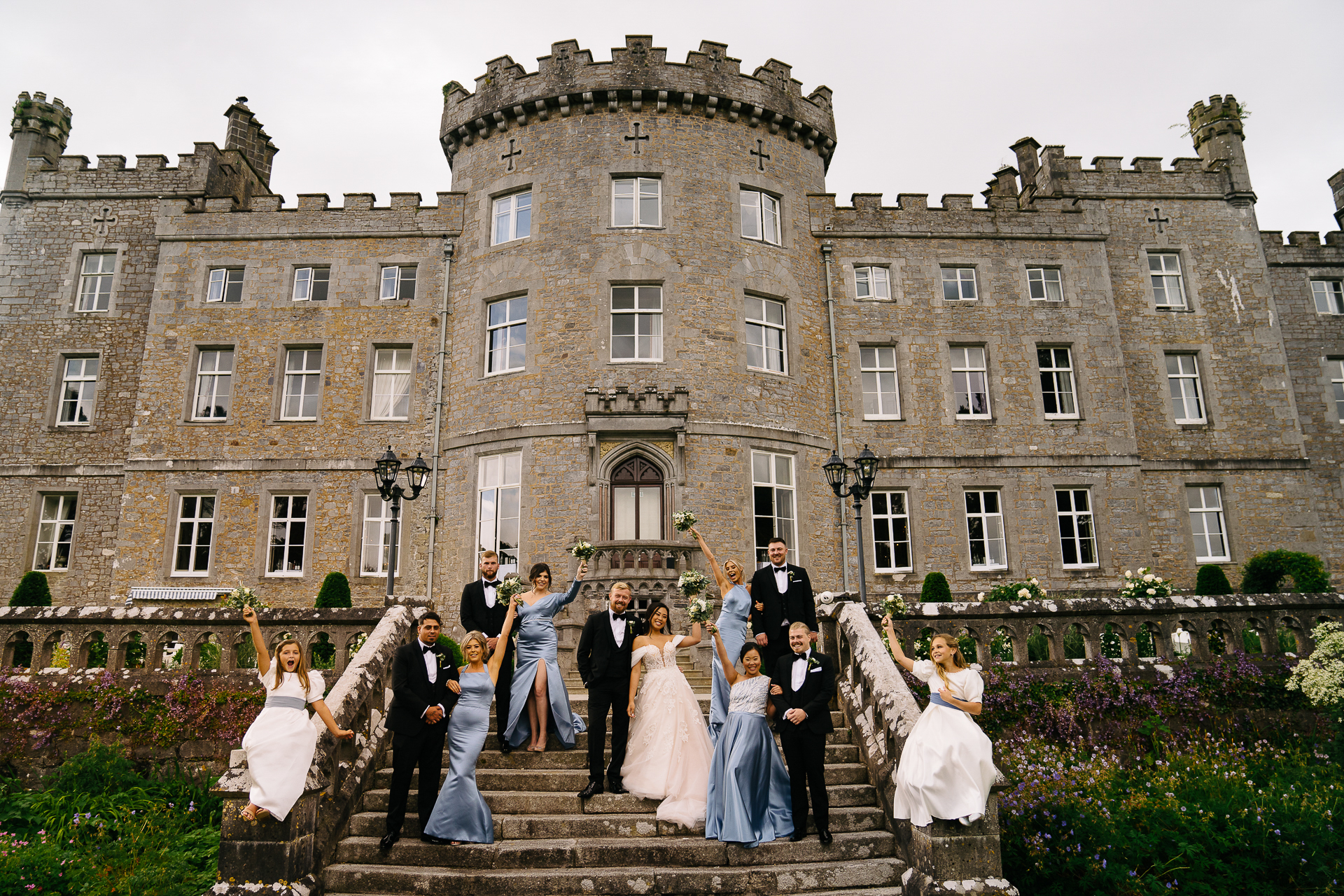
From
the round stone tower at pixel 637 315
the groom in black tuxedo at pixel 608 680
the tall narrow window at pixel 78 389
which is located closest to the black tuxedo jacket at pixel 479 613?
the groom in black tuxedo at pixel 608 680

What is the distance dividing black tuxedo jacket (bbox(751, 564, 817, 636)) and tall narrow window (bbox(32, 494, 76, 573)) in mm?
17864

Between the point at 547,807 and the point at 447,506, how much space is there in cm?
1083

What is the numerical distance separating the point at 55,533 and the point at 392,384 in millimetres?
8659

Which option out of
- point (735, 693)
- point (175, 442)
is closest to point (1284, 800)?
point (735, 693)

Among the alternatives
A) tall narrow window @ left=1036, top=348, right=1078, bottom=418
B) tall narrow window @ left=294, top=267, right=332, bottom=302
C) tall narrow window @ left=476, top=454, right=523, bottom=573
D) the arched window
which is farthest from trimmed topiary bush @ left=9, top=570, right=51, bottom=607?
tall narrow window @ left=1036, top=348, right=1078, bottom=418

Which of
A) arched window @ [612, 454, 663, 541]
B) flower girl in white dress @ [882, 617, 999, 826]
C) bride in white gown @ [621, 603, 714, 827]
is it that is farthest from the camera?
arched window @ [612, 454, 663, 541]

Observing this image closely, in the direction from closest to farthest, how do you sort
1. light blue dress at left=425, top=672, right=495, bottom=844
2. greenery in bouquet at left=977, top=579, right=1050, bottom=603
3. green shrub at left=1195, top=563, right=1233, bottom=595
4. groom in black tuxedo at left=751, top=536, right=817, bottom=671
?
light blue dress at left=425, top=672, right=495, bottom=844
groom in black tuxedo at left=751, top=536, right=817, bottom=671
greenery in bouquet at left=977, top=579, right=1050, bottom=603
green shrub at left=1195, top=563, right=1233, bottom=595

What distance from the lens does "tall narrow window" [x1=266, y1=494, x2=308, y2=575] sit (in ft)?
58.0

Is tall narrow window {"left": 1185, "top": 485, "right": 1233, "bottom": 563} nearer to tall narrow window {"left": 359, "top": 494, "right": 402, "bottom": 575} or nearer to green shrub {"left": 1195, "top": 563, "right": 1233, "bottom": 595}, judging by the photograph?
green shrub {"left": 1195, "top": 563, "right": 1233, "bottom": 595}

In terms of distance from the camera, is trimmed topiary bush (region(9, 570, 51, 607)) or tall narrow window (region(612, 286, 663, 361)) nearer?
trimmed topiary bush (region(9, 570, 51, 607))

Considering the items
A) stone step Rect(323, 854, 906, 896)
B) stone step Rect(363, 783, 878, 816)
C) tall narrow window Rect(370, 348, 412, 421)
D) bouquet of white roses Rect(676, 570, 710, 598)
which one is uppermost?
tall narrow window Rect(370, 348, 412, 421)

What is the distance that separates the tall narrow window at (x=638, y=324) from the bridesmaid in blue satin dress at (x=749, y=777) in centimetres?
1052

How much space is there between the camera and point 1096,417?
18953 millimetres

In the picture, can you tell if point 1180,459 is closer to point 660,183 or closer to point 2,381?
point 660,183
